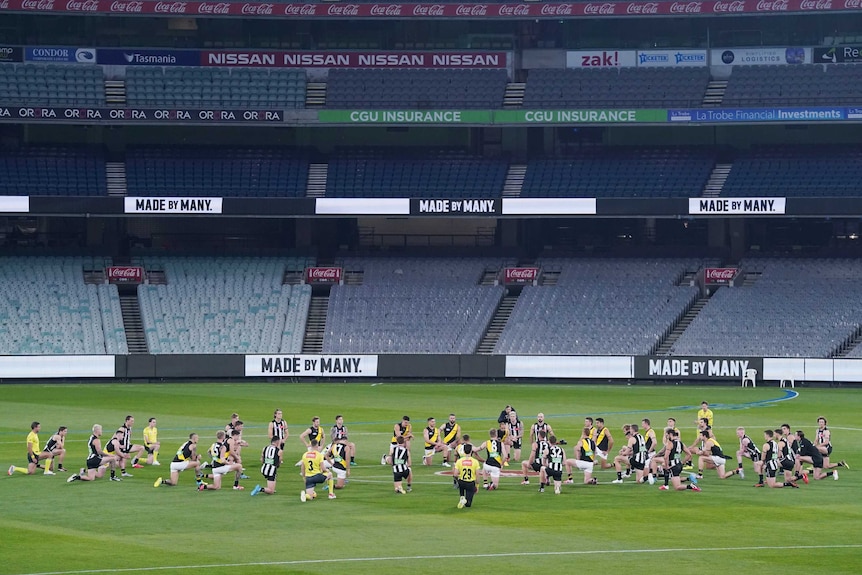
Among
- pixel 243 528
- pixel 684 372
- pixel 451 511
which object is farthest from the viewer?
pixel 684 372

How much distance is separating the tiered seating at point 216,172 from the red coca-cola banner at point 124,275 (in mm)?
4170

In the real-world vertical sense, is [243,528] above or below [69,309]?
below

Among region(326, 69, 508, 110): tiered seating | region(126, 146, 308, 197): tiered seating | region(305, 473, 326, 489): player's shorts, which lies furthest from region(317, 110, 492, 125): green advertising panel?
region(305, 473, 326, 489): player's shorts

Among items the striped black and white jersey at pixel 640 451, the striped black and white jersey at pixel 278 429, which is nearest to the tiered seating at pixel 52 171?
the striped black and white jersey at pixel 278 429

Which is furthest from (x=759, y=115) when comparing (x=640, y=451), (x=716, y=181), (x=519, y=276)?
(x=640, y=451)

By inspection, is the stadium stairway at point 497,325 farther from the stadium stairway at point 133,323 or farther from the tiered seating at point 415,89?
the stadium stairway at point 133,323

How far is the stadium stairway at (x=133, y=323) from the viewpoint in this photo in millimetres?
65812

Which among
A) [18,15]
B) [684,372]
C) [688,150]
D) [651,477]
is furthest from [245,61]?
[651,477]

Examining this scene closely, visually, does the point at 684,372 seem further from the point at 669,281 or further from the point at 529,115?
the point at 529,115

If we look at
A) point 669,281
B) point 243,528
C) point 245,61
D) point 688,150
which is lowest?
point 243,528

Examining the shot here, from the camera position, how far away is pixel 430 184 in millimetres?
72750

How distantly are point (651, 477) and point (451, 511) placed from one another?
22.5 feet

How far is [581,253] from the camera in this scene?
74750mm

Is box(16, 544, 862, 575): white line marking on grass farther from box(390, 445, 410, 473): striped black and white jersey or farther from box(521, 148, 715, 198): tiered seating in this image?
box(521, 148, 715, 198): tiered seating
